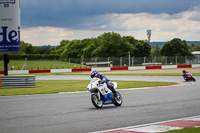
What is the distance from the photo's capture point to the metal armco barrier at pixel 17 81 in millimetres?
23656

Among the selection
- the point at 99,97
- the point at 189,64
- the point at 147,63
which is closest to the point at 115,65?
the point at 147,63

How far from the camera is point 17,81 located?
23.9 metres

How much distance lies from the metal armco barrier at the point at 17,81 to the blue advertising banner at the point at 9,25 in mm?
1951

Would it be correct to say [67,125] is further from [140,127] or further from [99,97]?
[99,97]

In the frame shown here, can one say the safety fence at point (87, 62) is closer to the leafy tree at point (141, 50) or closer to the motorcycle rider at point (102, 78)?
the motorcycle rider at point (102, 78)

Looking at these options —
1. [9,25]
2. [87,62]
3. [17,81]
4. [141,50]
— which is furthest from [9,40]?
[141,50]

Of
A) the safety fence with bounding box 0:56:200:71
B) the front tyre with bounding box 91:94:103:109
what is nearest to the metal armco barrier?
the front tyre with bounding box 91:94:103:109

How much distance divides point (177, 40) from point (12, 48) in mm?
82470

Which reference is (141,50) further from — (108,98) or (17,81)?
(108,98)

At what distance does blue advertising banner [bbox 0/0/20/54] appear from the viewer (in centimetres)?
2372

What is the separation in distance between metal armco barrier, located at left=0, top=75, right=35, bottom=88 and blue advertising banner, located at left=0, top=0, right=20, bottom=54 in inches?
76.8

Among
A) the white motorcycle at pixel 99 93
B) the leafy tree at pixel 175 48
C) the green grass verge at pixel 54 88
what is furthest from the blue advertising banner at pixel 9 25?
the leafy tree at pixel 175 48

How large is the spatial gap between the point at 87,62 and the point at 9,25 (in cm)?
3168

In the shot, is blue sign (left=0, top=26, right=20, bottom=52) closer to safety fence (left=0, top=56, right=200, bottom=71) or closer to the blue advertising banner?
the blue advertising banner
